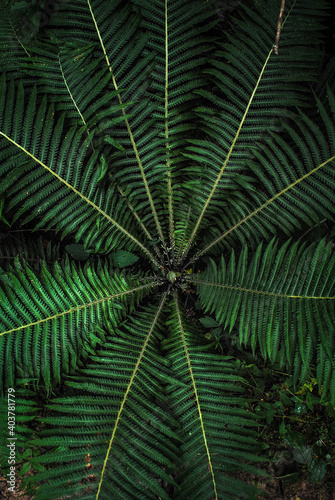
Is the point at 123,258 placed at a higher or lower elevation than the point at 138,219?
lower

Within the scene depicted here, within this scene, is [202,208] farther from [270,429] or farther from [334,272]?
[270,429]

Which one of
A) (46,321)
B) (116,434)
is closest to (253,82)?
(46,321)

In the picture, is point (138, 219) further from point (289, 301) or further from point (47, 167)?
point (289, 301)

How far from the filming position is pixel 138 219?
2.65m

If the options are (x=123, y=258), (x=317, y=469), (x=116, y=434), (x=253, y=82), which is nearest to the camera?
(x=116, y=434)

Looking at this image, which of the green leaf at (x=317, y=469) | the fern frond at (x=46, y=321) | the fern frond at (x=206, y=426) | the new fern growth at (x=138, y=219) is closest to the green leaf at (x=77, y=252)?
the new fern growth at (x=138, y=219)

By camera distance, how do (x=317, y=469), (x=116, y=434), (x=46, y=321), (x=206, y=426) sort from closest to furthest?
(x=116, y=434)
(x=206, y=426)
(x=46, y=321)
(x=317, y=469)

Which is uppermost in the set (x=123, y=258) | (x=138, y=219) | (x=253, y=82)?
(x=253, y=82)

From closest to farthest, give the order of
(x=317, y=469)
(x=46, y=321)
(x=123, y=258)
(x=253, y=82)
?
(x=46, y=321), (x=253, y=82), (x=317, y=469), (x=123, y=258)

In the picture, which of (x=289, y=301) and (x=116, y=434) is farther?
(x=289, y=301)

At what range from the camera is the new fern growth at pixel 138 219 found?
1933 millimetres

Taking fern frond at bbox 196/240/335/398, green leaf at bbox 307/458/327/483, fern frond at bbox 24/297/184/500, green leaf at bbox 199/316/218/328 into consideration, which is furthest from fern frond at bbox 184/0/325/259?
green leaf at bbox 307/458/327/483

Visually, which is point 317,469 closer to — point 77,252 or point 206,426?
point 206,426

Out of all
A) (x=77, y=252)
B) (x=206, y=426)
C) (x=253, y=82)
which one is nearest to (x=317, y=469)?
(x=206, y=426)
